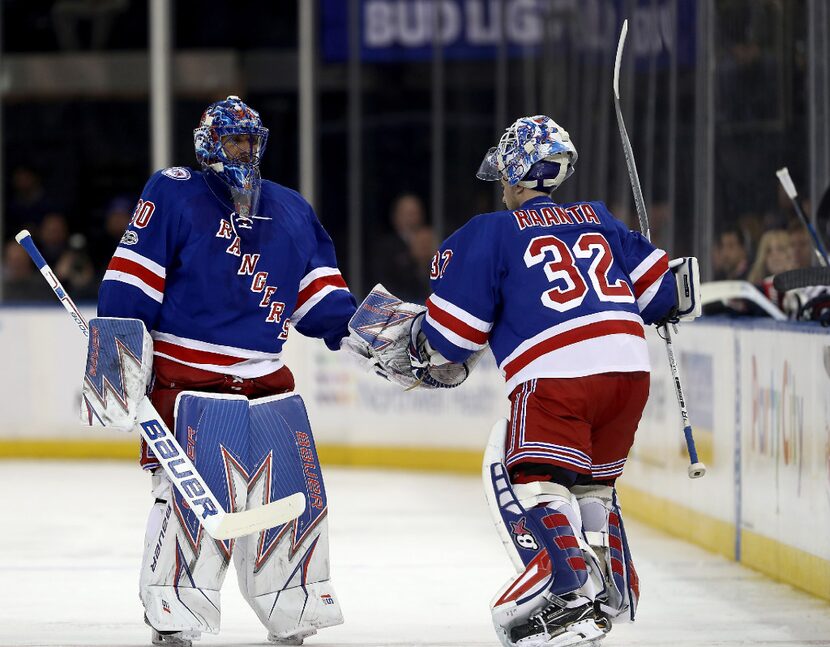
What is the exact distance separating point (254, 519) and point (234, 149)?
888 mm

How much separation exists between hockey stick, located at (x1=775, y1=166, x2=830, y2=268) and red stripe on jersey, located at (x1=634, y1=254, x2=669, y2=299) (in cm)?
173

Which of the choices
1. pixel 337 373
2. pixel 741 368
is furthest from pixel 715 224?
pixel 337 373

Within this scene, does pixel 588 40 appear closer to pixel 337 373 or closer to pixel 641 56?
pixel 641 56

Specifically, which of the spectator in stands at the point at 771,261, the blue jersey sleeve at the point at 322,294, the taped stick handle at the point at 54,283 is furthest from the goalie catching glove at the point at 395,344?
the spectator in stands at the point at 771,261

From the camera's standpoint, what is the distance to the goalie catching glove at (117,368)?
416 cm

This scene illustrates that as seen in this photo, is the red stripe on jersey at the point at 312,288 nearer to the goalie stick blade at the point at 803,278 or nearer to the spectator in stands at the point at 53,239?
the goalie stick blade at the point at 803,278

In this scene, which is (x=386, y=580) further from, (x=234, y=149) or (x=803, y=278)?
(x=234, y=149)

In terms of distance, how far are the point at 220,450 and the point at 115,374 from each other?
12.0 inches

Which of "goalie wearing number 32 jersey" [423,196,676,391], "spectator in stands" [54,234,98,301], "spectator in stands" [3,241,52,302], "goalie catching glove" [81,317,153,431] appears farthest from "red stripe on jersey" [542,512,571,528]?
"spectator in stands" [3,241,52,302]

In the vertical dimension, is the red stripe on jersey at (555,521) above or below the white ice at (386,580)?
above

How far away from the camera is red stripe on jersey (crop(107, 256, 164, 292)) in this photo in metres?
4.19

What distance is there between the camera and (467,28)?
1148 cm

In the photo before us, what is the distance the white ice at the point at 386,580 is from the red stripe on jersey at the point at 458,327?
0.91 metres

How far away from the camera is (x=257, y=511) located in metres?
4.11
